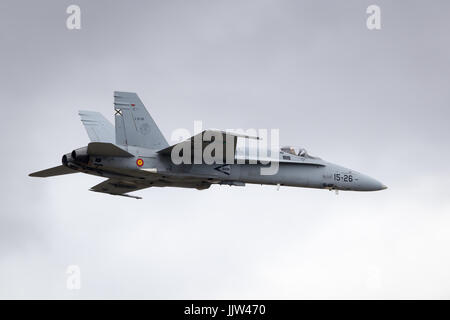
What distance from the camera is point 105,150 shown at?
33.2 metres

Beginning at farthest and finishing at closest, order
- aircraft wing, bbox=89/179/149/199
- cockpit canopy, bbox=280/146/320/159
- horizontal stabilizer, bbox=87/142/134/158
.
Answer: aircraft wing, bbox=89/179/149/199 < cockpit canopy, bbox=280/146/320/159 < horizontal stabilizer, bbox=87/142/134/158

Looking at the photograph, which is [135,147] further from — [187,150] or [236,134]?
[236,134]

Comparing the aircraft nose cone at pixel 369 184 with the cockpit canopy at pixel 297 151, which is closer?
the cockpit canopy at pixel 297 151

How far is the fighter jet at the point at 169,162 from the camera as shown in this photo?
33719 mm

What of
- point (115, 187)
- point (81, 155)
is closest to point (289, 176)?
point (115, 187)

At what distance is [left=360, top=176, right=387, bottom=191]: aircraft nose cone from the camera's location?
39281mm

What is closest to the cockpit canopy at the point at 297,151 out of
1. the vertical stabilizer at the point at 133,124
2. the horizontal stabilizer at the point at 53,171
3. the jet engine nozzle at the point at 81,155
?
the vertical stabilizer at the point at 133,124

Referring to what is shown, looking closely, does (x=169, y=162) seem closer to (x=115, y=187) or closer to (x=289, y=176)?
(x=115, y=187)

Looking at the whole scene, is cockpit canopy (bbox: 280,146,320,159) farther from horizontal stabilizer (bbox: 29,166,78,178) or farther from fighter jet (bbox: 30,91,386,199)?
horizontal stabilizer (bbox: 29,166,78,178)

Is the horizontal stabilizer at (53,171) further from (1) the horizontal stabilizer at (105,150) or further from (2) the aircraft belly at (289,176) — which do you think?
(2) the aircraft belly at (289,176)

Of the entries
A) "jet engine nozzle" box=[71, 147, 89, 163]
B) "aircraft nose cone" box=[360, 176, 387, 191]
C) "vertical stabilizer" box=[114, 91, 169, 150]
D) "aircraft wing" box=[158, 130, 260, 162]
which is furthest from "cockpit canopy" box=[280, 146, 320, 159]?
"jet engine nozzle" box=[71, 147, 89, 163]

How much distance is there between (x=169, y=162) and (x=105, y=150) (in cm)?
299

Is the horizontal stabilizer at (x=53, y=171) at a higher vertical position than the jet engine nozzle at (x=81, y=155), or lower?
lower
